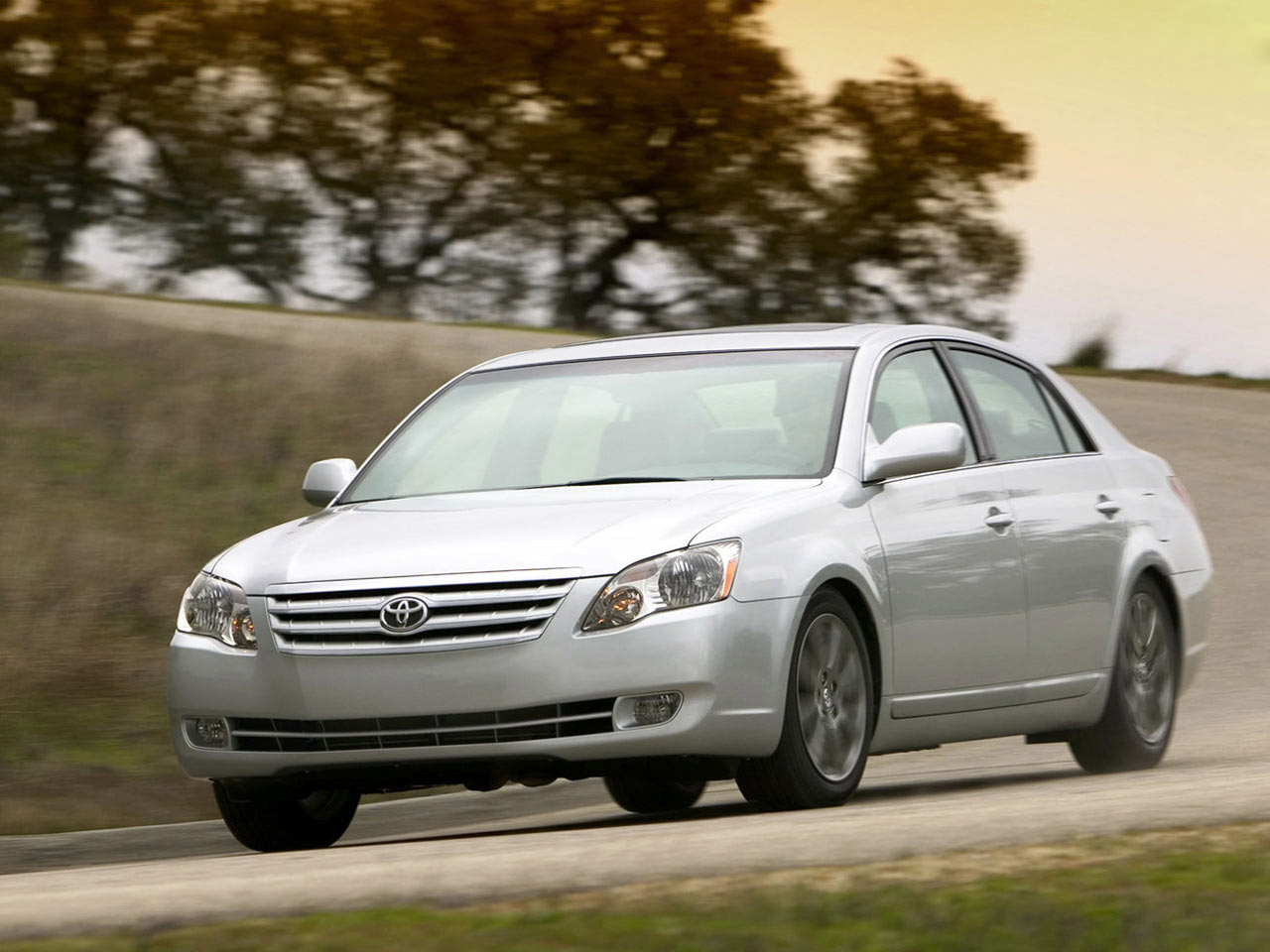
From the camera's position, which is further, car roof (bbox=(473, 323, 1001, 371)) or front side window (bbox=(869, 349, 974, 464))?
car roof (bbox=(473, 323, 1001, 371))

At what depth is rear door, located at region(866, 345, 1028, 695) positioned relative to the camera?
7898 millimetres

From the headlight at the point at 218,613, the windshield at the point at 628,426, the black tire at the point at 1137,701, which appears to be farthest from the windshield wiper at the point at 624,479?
the black tire at the point at 1137,701

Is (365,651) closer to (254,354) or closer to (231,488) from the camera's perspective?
(231,488)

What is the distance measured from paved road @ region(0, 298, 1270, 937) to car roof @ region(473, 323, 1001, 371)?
1618mm

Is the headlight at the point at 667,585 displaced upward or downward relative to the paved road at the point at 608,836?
upward

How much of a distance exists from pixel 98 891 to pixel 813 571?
8.18 ft

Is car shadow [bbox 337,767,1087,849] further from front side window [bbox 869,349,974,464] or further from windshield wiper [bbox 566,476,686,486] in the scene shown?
front side window [bbox 869,349,974,464]

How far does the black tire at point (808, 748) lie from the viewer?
7.25 meters

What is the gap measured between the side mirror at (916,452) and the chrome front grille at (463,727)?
53.9 inches

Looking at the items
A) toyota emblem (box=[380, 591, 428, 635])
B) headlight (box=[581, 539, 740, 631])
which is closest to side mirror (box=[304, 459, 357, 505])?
toyota emblem (box=[380, 591, 428, 635])

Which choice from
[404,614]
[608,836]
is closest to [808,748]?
[608,836]

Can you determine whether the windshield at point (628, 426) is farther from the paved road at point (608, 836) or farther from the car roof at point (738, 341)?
the paved road at point (608, 836)

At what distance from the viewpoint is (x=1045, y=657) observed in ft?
28.3

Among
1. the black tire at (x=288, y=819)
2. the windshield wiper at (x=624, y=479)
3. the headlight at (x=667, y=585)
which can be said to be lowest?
the black tire at (x=288, y=819)
